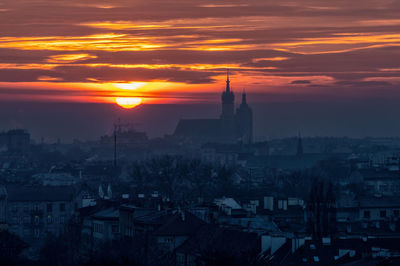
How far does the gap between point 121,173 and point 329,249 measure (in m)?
127

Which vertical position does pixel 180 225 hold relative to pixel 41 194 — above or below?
above

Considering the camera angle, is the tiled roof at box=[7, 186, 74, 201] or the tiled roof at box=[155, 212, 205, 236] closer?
the tiled roof at box=[155, 212, 205, 236]

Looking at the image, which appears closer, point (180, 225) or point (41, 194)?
point (180, 225)

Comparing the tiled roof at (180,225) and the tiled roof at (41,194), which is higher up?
the tiled roof at (180,225)

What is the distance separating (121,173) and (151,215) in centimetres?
11197

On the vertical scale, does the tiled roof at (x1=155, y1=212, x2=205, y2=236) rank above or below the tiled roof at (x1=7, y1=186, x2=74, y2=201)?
above

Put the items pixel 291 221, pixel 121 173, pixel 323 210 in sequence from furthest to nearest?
1. pixel 121 173
2. pixel 291 221
3. pixel 323 210

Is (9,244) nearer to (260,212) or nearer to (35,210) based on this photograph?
(260,212)

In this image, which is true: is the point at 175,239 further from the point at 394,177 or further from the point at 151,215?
the point at 394,177

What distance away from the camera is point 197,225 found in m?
54.7

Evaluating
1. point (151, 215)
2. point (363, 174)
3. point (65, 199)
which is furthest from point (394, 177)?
point (151, 215)

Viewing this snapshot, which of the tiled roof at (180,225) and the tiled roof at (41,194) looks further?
the tiled roof at (41,194)

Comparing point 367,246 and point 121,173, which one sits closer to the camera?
point 367,246

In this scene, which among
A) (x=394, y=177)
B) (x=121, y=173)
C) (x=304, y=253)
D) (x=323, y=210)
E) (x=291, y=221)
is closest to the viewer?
(x=304, y=253)
